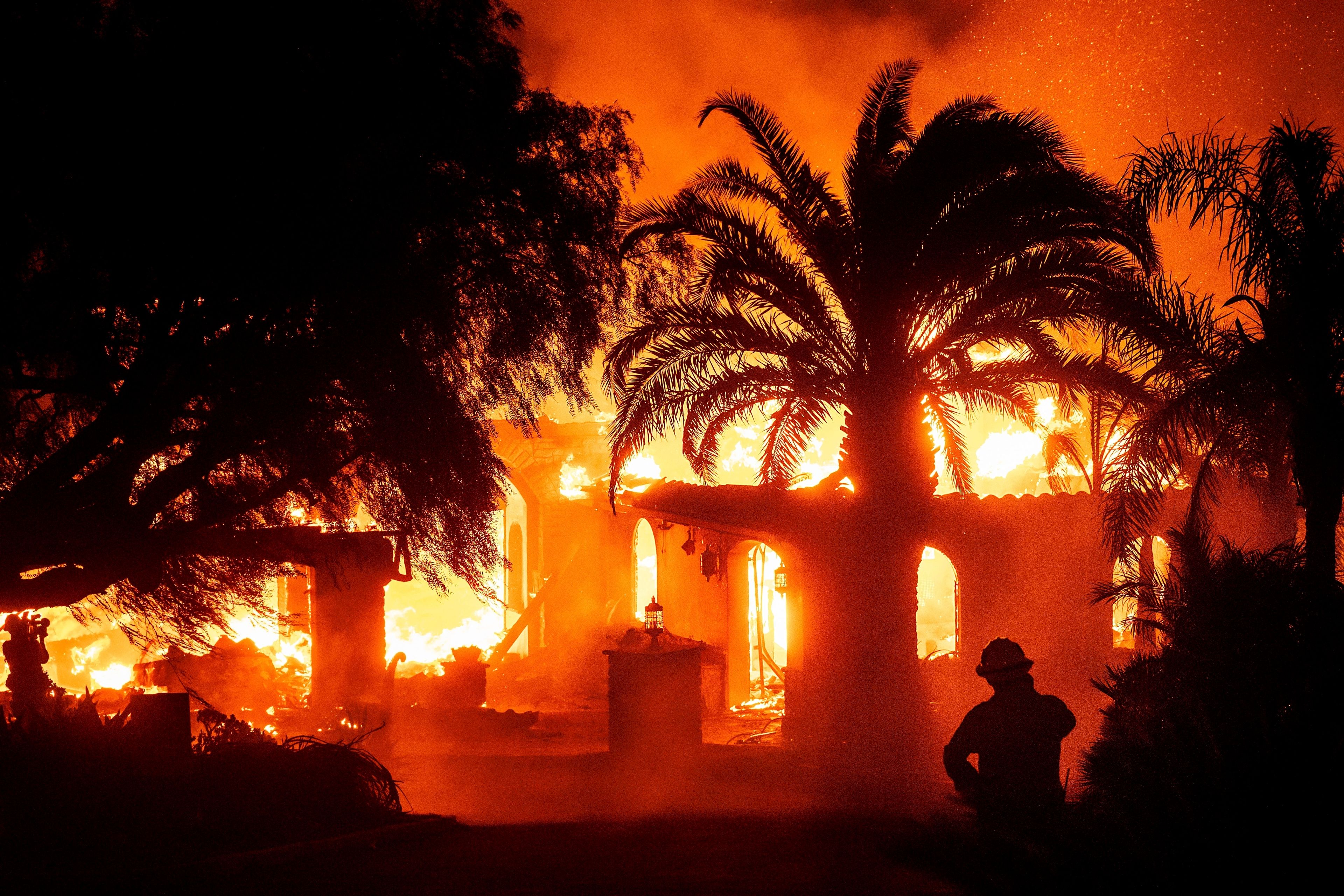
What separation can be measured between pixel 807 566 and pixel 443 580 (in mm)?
7599

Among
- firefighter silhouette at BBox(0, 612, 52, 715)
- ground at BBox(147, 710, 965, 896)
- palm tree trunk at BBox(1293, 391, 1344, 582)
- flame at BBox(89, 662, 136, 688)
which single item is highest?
palm tree trunk at BBox(1293, 391, 1344, 582)

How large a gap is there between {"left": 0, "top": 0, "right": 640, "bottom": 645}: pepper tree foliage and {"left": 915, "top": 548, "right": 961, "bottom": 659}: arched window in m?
24.0

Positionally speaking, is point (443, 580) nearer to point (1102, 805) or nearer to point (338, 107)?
point (338, 107)

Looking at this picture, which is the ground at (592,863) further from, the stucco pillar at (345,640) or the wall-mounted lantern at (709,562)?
the wall-mounted lantern at (709,562)

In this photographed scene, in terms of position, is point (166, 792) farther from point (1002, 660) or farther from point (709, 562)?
point (709, 562)

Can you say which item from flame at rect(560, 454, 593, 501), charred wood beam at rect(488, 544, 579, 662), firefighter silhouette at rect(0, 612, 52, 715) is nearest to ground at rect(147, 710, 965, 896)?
firefighter silhouette at rect(0, 612, 52, 715)

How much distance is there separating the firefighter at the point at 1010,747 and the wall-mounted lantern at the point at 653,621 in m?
6.53

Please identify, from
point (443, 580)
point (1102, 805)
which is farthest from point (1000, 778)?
point (443, 580)

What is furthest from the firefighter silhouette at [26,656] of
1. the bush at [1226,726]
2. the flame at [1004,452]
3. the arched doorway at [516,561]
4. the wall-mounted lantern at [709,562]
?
the flame at [1004,452]

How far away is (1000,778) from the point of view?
5.87 m

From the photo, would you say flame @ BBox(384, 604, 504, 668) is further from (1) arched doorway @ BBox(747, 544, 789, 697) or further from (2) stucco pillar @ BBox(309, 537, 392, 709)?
(2) stucco pillar @ BBox(309, 537, 392, 709)

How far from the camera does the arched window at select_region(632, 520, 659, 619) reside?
23.4 meters

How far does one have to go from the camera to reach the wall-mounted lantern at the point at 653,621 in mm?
12398

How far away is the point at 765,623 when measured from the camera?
25562 millimetres
